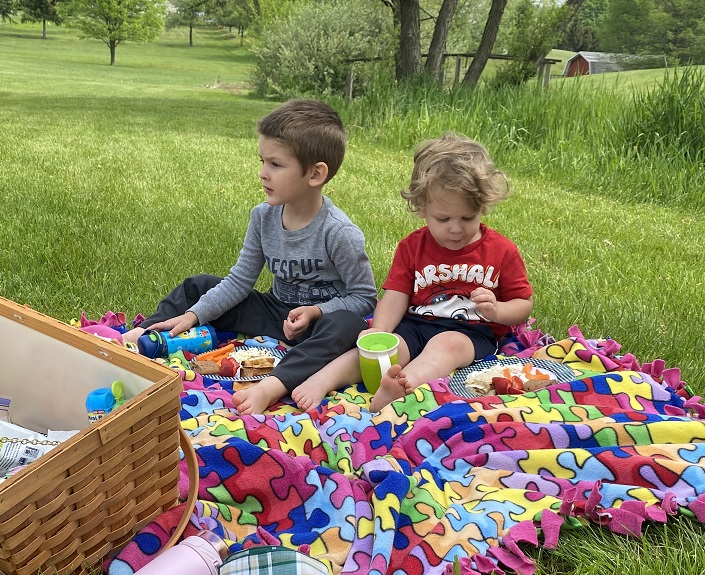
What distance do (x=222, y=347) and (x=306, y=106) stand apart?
969 millimetres

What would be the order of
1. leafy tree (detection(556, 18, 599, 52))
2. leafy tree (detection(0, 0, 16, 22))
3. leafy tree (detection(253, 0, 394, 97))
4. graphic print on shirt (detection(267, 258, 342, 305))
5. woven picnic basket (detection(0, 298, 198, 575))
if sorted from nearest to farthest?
woven picnic basket (detection(0, 298, 198, 575))
graphic print on shirt (detection(267, 258, 342, 305))
leafy tree (detection(253, 0, 394, 97))
leafy tree (detection(556, 18, 599, 52))
leafy tree (detection(0, 0, 16, 22))

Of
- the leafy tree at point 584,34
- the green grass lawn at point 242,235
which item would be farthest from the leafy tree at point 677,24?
the green grass lawn at point 242,235

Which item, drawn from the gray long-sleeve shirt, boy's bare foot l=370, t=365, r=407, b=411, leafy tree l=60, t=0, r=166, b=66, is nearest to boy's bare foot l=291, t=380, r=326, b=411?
boy's bare foot l=370, t=365, r=407, b=411

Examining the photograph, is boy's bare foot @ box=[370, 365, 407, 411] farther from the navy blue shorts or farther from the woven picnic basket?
the woven picnic basket

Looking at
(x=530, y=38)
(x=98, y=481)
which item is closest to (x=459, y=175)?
(x=98, y=481)

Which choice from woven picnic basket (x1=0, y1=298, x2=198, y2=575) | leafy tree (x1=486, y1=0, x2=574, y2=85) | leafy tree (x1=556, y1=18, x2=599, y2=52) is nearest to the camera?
woven picnic basket (x1=0, y1=298, x2=198, y2=575)

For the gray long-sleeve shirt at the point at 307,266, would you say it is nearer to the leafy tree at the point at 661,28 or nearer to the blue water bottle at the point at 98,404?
the blue water bottle at the point at 98,404

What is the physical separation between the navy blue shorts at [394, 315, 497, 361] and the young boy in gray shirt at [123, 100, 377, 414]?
18 cm

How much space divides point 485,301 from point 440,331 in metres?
0.28

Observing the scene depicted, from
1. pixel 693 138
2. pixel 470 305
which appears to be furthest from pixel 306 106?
pixel 693 138

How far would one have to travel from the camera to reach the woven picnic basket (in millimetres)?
1305

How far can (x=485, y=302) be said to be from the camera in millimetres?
2396

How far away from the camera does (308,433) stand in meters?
2.03

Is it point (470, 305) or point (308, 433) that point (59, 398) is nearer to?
point (308, 433)
